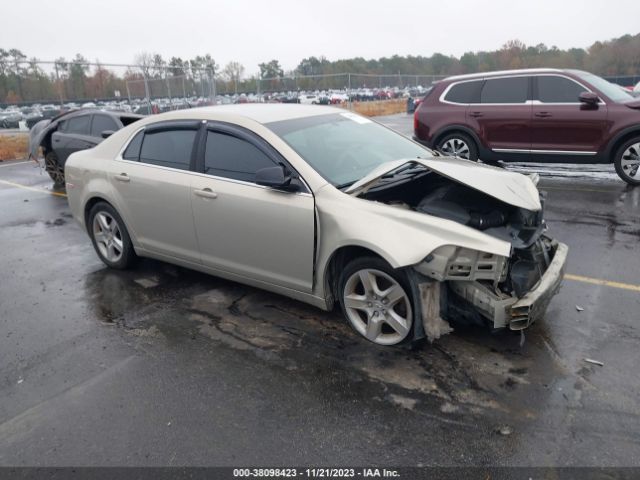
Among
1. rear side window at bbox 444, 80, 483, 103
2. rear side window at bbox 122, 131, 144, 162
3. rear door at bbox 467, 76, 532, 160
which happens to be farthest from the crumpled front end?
rear side window at bbox 444, 80, 483, 103

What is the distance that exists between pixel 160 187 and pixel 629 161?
24.2 feet

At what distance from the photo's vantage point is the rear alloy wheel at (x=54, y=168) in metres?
10.9

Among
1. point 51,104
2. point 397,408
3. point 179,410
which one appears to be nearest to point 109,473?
point 179,410

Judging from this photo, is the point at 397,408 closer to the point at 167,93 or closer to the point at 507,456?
the point at 507,456

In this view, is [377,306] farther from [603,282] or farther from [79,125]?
[79,125]

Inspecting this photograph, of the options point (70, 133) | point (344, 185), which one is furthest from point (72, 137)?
point (344, 185)

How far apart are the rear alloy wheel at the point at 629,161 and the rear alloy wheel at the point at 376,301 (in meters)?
6.56

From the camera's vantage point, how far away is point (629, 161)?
823cm

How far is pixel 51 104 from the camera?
988 inches

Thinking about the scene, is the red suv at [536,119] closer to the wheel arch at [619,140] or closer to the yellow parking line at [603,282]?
the wheel arch at [619,140]

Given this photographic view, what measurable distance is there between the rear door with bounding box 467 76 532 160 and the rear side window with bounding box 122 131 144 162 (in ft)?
20.8

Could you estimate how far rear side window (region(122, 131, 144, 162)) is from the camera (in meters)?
5.00

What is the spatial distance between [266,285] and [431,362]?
4.77ft

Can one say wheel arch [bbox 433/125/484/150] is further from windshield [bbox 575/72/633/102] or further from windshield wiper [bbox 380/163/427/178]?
windshield wiper [bbox 380/163/427/178]
